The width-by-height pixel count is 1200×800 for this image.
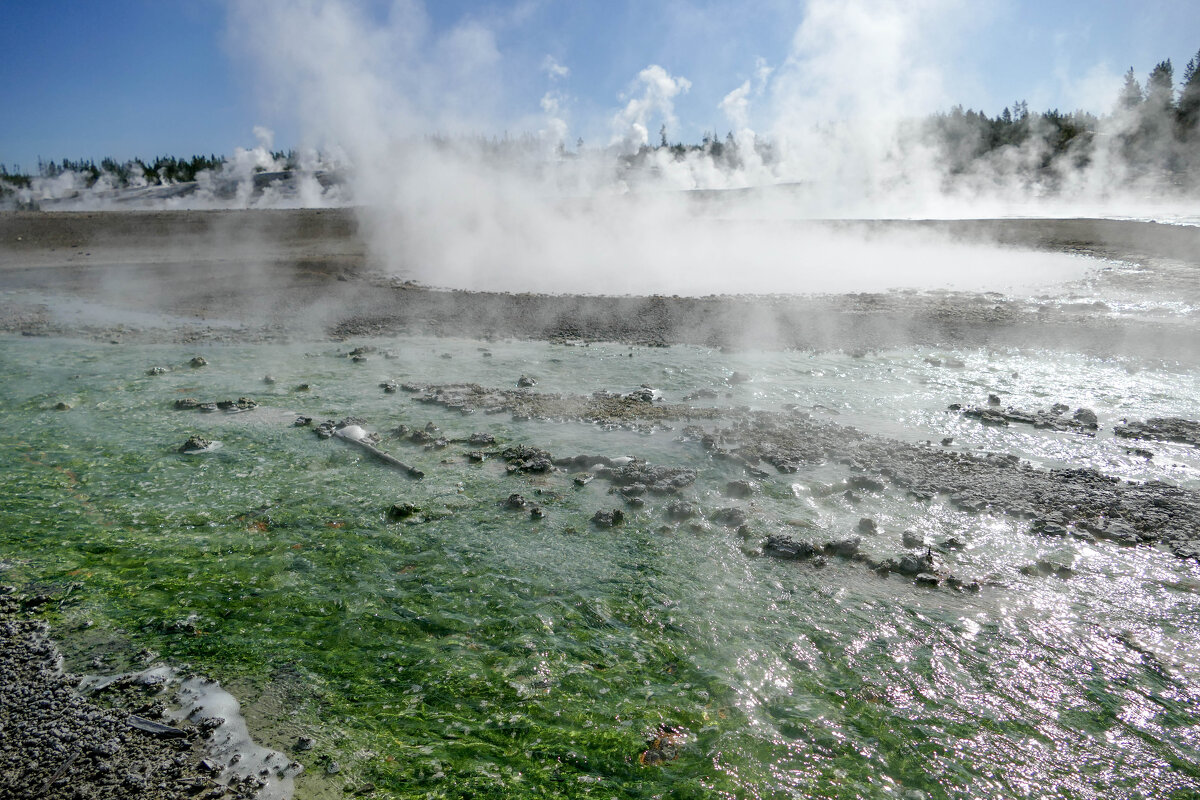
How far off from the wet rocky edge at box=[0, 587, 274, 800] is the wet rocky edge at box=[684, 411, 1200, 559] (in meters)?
4.64

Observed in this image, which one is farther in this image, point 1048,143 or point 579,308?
point 1048,143

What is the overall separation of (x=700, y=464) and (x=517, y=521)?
6.34 ft

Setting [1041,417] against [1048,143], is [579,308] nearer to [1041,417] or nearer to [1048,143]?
[1041,417]

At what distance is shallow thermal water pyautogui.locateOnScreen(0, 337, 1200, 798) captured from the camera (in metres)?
2.99

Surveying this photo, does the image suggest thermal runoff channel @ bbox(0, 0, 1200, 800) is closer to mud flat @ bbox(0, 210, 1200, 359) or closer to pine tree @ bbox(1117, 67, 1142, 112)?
mud flat @ bbox(0, 210, 1200, 359)

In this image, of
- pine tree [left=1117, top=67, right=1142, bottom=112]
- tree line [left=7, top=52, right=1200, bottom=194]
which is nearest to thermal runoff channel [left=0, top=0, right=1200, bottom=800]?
tree line [left=7, top=52, right=1200, bottom=194]

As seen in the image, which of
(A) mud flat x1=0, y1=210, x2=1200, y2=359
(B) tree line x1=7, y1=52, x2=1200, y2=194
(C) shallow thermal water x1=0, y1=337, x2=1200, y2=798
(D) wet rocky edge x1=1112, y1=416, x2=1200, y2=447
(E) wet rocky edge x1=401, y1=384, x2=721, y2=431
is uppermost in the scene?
(B) tree line x1=7, y1=52, x2=1200, y2=194

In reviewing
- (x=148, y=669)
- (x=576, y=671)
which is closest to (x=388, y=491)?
(x=148, y=669)

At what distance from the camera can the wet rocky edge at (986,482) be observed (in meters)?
5.04

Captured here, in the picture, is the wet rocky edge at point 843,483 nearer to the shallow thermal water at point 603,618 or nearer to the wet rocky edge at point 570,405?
the wet rocky edge at point 570,405

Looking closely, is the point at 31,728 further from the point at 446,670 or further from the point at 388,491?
the point at 388,491

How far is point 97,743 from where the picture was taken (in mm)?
2891

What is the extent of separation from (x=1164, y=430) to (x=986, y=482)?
2.71m

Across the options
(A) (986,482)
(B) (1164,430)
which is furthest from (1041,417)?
(A) (986,482)
